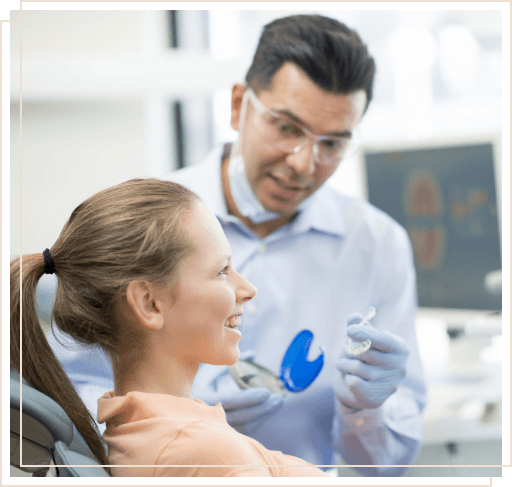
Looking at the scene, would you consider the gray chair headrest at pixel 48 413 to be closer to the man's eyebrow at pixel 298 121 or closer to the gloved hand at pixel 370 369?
the gloved hand at pixel 370 369

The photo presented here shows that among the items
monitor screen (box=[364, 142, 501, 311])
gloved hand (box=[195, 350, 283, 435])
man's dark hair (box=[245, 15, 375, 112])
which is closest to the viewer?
gloved hand (box=[195, 350, 283, 435])

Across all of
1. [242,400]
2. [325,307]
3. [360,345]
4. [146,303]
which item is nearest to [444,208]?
[325,307]

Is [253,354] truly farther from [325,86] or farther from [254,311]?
[325,86]

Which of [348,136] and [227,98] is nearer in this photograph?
[348,136]

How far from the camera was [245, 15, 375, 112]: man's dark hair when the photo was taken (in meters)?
0.80

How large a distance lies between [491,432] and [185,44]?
95 centimetres

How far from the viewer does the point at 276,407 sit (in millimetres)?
757

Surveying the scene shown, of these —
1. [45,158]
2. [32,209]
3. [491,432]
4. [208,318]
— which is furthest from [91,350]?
[491,432]

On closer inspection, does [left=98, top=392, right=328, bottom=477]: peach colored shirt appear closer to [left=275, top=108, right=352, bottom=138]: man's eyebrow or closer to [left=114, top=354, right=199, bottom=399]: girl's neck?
[left=114, top=354, right=199, bottom=399]: girl's neck

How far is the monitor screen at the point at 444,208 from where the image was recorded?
138 centimetres

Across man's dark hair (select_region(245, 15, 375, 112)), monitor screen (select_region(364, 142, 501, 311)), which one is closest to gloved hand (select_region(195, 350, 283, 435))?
man's dark hair (select_region(245, 15, 375, 112))

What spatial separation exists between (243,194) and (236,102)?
163 millimetres

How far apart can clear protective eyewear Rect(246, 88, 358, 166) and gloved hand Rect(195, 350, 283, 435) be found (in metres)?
0.33

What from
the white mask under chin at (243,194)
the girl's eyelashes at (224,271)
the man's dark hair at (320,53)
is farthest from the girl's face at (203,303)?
the man's dark hair at (320,53)
